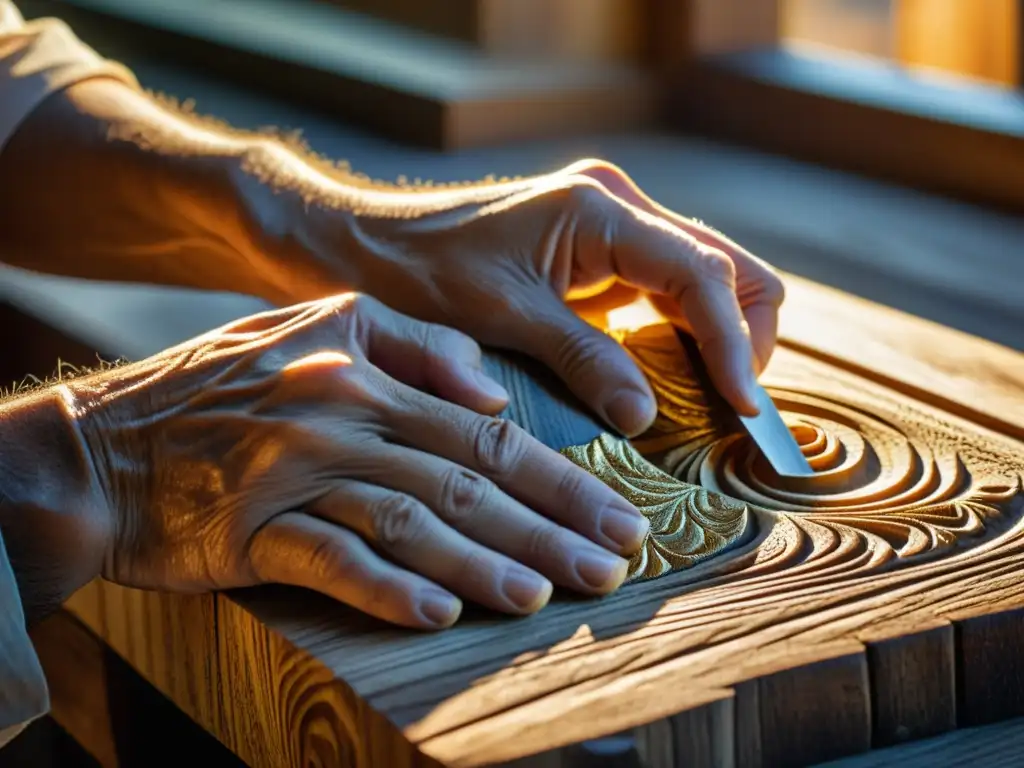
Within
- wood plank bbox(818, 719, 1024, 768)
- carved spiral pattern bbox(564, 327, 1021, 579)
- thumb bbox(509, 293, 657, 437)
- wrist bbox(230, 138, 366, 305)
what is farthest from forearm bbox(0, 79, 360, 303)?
wood plank bbox(818, 719, 1024, 768)

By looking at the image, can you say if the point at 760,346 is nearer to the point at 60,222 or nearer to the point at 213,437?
the point at 213,437

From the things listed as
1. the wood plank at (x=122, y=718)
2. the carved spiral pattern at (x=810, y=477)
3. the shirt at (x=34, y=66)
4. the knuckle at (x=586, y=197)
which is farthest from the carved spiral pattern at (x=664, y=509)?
the shirt at (x=34, y=66)

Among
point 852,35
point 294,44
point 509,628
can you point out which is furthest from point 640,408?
point 852,35

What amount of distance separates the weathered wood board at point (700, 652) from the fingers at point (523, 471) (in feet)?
0.16

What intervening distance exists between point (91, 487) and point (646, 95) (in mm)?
1690

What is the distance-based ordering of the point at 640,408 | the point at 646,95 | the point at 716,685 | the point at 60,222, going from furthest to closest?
1. the point at 646,95
2. the point at 60,222
3. the point at 640,408
4. the point at 716,685

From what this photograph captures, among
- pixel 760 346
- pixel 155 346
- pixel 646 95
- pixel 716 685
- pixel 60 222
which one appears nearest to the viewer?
pixel 716 685

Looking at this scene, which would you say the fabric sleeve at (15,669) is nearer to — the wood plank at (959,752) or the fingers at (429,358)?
the fingers at (429,358)

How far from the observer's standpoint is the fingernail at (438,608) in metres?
0.85

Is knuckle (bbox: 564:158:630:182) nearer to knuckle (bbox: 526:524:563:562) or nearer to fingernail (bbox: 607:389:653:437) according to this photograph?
fingernail (bbox: 607:389:653:437)

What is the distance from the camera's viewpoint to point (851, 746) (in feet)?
2.72

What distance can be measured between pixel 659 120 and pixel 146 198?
124 cm

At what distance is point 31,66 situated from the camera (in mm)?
1438

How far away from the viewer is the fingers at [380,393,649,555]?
92 cm
